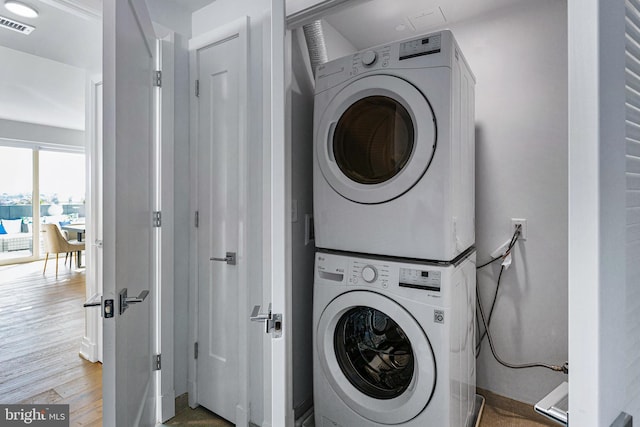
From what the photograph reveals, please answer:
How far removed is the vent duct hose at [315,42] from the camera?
68.8 inches

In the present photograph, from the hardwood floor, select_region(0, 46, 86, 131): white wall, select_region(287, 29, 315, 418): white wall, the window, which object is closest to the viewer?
select_region(287, 29, 315, 418): white wall

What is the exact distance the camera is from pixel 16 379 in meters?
2.36

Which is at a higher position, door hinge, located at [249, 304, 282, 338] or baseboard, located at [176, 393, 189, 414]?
door hinge, located at [249, 304, 282, 338]

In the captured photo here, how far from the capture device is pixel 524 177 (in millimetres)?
1955

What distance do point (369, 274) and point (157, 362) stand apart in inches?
52.9

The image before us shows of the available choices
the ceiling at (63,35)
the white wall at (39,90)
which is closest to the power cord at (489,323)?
the ceiling at (63,35)

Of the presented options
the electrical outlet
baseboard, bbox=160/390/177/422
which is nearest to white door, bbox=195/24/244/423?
baseboard, bbox=160/390/177/422

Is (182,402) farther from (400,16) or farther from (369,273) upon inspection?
(400,16)

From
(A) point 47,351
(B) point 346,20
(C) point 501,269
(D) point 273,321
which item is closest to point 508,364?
(C) point 501,269

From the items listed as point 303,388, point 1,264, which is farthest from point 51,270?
point 303,388

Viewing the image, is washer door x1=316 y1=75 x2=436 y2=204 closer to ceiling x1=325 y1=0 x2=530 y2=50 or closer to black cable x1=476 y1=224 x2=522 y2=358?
ceiling x1=325 y1=0 x2=530 y2=50

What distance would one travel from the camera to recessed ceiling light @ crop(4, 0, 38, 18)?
1966 mm

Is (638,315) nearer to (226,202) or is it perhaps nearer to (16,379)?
(226,202)

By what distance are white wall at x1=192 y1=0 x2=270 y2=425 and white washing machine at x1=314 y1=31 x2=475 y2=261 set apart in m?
0.40
